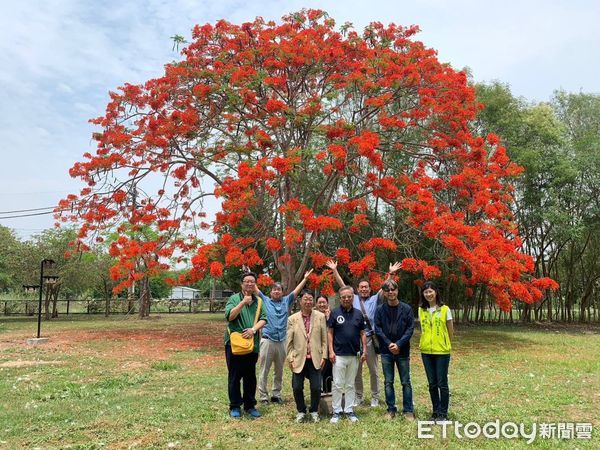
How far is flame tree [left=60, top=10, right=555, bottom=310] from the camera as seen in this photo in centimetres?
1132

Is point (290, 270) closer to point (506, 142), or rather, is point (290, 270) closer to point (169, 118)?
point (169, 118)

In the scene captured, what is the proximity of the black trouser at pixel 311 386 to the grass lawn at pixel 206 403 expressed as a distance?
0.76 feet

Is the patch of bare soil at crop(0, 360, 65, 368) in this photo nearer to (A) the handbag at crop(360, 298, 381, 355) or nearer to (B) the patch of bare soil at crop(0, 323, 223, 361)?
(B) the patch of bare soil at crop(0, 323, 223, 361)

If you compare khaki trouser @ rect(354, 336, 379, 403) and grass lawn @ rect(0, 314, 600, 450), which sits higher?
khaki trouser @ rect(354, 336, 379, 403)

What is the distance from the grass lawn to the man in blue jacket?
253 millimetres

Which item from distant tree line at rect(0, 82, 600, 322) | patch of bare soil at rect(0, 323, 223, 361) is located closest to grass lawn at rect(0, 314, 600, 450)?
patch of bare soil at rect(0, 323, 223, 361)

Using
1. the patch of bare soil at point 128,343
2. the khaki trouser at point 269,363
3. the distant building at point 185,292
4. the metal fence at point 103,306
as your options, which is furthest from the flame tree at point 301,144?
the distant building at point 185,292

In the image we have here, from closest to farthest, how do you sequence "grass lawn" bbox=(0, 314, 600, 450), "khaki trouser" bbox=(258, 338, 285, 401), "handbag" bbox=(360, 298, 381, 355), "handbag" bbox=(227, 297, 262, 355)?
"grass lawn" bbox=(0, 314, 600, 450) < "handbag" bbox=(227, 297, 262, 355) < "handbag" bbox=(360, 298, 381, 355) < "khaki trouser" bbox=(258, 338, 285, 401)

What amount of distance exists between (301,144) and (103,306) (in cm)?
2014

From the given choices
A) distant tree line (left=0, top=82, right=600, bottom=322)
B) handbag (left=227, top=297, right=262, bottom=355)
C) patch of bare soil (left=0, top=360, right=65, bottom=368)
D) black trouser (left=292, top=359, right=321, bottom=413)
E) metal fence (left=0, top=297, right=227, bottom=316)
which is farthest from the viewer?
metal fence (left=0, top=297, right=227, bottom=316)

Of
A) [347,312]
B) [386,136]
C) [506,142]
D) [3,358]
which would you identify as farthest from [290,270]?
[506,142]

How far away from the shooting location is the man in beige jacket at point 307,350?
5.00 m

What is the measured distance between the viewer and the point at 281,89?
503 inches

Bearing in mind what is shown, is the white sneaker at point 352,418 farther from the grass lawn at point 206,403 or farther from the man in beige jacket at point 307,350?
the man in beige jacket at point 307,350
